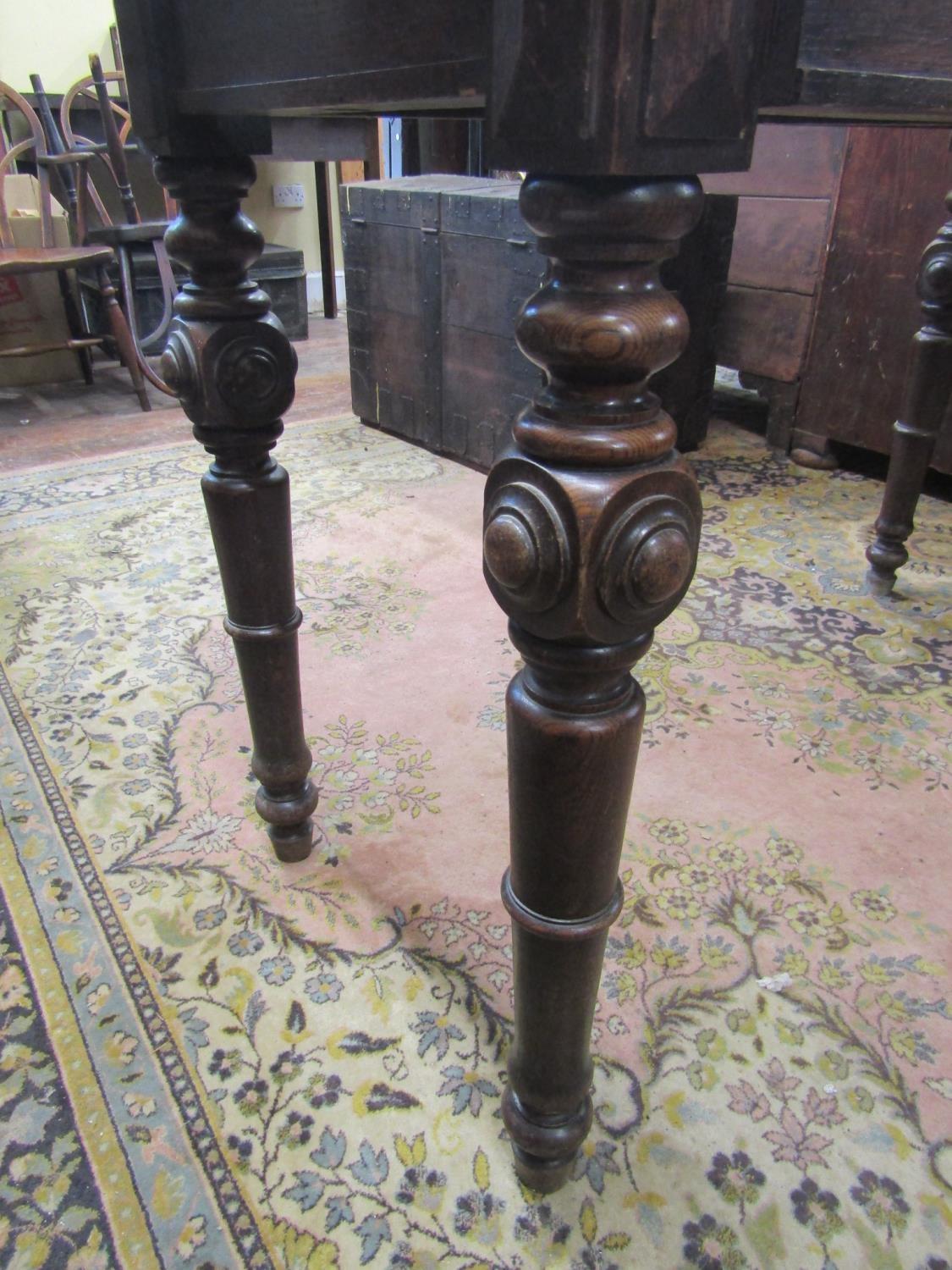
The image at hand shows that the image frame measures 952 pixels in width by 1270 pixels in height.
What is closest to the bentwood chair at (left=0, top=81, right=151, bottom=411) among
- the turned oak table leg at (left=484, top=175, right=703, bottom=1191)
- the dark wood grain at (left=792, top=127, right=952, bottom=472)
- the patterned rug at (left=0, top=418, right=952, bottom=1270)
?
the patterned rug at (left=0, top=418, right=952, bottom=1270)

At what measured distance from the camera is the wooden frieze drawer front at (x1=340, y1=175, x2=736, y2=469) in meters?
2.02

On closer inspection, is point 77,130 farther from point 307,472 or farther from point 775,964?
point 775,964

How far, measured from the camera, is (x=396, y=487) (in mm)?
2160

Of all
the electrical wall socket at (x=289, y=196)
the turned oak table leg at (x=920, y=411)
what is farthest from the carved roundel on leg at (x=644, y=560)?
the electrical wall socket at (x=289, y=196)

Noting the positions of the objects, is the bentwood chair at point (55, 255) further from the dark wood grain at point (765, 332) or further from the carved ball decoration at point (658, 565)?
the carved ball decoration at point (658, 565)

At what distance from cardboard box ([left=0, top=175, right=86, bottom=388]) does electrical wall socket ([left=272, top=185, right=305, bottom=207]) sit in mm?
1189

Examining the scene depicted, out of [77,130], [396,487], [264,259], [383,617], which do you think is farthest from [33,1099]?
[77,130]

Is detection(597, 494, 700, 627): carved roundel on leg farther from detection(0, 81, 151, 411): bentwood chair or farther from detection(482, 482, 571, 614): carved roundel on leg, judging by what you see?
detection(0, 81, 151, 411): bentwood chair

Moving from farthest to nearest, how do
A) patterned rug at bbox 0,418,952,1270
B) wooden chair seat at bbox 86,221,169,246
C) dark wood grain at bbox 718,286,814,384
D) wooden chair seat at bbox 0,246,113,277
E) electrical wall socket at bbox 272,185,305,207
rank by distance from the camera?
electrical wall socket at bbox 272,185,305,207, wooden chair seat at bbox 86,221,169,246, wooden chair seat at bbox 0,246,113,277, dark wood grain at bbox 718,286,814,384, patterned rug at bbox 0,418,952,1270

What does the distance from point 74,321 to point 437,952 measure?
2834mm

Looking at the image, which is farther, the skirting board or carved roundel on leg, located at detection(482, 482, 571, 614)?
the skirting board

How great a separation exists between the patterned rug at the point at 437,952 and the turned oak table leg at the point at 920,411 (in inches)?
3.6

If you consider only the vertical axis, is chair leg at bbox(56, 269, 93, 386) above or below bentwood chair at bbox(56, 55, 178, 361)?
below

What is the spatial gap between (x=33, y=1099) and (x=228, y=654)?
2.59 ft
